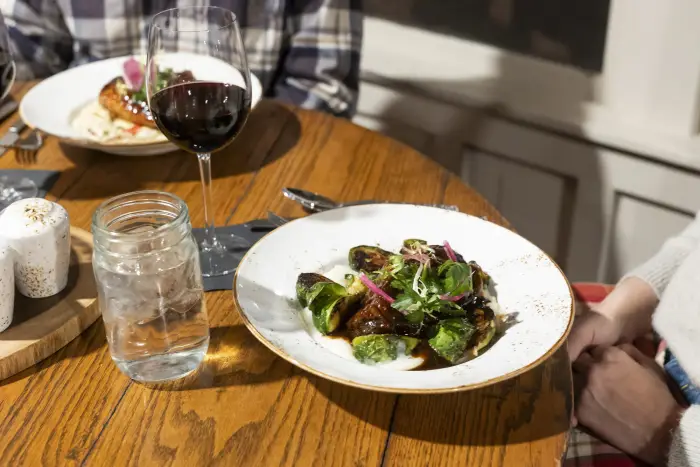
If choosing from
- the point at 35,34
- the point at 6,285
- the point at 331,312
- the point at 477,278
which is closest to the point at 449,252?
the point at 477,278

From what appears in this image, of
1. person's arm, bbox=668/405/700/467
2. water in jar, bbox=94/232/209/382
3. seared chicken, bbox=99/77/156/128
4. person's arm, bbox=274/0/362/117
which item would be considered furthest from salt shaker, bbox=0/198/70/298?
person's arm, bbox=274/0/362/117

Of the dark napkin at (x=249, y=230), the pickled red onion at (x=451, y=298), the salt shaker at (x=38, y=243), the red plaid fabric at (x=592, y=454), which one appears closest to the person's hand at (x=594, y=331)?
the red plaid fabric at (x=592, y=454)

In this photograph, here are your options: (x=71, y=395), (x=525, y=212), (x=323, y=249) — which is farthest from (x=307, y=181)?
(x=525, y=212)

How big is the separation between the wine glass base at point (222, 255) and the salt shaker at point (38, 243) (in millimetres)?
177

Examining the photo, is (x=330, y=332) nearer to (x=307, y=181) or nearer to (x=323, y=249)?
(x=323, y=249)

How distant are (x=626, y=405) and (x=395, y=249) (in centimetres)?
41

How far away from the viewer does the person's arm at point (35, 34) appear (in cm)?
194

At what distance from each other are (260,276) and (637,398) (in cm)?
58

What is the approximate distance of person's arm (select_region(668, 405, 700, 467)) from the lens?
3.13 ft

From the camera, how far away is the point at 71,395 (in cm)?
83

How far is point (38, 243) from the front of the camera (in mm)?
888

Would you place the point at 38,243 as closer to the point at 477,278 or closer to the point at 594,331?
the point at 477,278

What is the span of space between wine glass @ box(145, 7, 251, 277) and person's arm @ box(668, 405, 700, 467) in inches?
→ 24.3

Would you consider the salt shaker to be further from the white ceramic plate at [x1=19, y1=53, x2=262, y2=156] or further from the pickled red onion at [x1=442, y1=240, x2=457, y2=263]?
the pickled red onion at [x1=442, y1=240, x2=457, y2=263]
